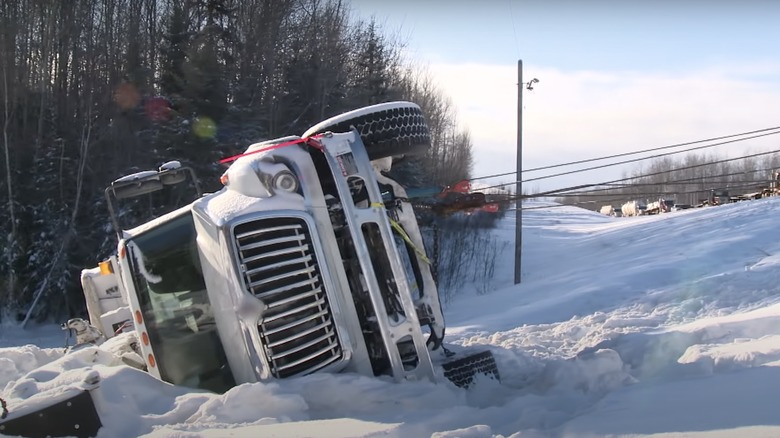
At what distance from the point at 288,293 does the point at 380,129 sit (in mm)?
1432

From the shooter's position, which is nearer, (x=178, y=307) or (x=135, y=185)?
(x=178, y=307)

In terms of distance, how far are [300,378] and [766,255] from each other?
45.6 feet

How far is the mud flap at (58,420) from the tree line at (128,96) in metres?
17.0

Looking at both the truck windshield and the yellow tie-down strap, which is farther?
the yellow tie-down strap

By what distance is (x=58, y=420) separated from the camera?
3.86m

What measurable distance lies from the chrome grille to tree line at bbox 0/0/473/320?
16450 mm

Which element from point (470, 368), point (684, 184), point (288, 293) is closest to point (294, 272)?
point (288, 293)

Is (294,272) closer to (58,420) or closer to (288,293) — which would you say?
(288,293)

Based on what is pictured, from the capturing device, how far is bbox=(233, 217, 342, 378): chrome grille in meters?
4.43

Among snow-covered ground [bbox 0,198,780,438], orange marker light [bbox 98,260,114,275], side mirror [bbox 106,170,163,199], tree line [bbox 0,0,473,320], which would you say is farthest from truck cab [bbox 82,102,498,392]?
tree line [bbox 0,0,473,320]

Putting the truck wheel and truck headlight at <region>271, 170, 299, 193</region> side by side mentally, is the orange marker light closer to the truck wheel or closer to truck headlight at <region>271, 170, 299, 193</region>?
the truck wheel

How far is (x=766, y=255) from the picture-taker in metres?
15.3

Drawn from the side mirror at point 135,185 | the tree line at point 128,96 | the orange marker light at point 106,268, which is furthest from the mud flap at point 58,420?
the tree line at point 128,96

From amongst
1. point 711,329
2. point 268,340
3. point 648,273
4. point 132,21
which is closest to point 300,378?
point 268,340
